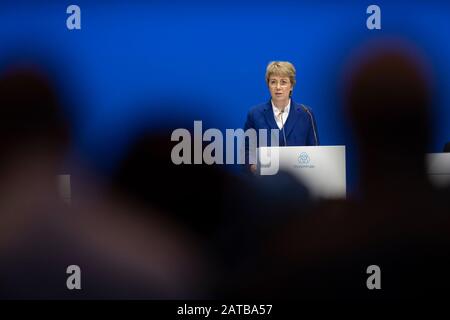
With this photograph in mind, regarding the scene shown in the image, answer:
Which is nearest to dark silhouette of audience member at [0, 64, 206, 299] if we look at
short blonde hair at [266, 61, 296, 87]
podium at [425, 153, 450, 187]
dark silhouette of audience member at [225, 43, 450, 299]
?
dark silhouette of audience member at [225, 43, 450, 299]

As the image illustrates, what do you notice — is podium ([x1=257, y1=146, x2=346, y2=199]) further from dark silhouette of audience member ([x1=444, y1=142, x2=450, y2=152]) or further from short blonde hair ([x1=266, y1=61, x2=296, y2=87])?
dark silhouette of audience member ([x1=444, y1=142, x2=450, y2=152])

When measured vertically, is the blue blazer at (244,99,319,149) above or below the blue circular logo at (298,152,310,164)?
above

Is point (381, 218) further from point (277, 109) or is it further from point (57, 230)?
point (57, 230)

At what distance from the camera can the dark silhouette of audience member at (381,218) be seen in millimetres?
1975

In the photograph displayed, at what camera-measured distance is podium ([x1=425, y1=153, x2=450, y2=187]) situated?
1.96 meters

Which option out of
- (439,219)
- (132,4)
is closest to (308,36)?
(132,4)

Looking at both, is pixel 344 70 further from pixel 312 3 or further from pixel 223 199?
pixel 223 199

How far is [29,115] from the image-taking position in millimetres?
2014

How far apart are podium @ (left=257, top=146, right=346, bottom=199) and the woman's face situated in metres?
0.23

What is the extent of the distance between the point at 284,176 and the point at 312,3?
766mm

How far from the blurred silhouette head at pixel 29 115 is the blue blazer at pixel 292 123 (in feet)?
2.73

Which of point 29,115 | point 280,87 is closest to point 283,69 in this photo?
point 280,87

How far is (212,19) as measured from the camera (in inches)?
79.6

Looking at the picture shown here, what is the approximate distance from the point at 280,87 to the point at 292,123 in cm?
16
